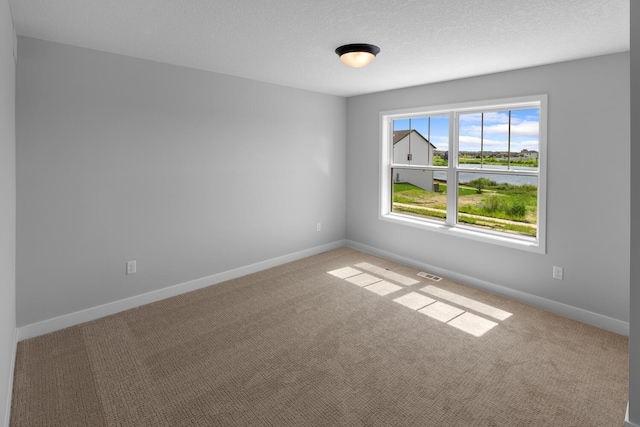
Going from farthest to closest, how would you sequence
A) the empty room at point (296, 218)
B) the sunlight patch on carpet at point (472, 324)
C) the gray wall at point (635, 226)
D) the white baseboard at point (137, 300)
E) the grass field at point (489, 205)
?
1. the grass field at point (489, 205)
2. the sunlight patch on carpet at point (472, 324)
3. the white baseboard at point (137, 300)
4. the empty room at point (296, 218)
5. the gray wall at point (635, 226)

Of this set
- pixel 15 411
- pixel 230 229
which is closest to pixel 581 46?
pixel 230 229

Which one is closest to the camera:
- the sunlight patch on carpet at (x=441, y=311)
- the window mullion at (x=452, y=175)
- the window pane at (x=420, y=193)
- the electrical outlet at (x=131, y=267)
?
the sunlight patch on carpet at (x=441, y=311)

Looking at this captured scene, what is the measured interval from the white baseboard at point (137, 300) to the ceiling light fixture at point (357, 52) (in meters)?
2.73

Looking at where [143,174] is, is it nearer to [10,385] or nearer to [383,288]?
[10,385]

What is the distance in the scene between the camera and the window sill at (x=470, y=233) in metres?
3.73

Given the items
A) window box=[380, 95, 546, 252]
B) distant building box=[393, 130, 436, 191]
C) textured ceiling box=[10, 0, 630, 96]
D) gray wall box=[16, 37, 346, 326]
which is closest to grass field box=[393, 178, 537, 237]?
window box=[380, 95, 546, 252]

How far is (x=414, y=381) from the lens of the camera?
8.05 ft

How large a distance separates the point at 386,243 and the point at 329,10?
349 centimetres

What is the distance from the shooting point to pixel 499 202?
411cm

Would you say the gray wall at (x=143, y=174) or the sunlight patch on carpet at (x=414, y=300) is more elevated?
the gray wall at (x=143, y=174)

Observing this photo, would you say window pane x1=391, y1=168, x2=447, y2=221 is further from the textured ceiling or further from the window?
the textured ceiling

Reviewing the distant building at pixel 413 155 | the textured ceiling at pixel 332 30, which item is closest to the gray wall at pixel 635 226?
the textured ceiling at pixel 332 30

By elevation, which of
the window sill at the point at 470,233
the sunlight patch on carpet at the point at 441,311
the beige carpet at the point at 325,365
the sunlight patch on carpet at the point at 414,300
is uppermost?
the window sill at the point at 470,233

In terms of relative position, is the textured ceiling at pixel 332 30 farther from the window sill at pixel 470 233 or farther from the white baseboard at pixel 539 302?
the white baseboard at pixel 539 302
